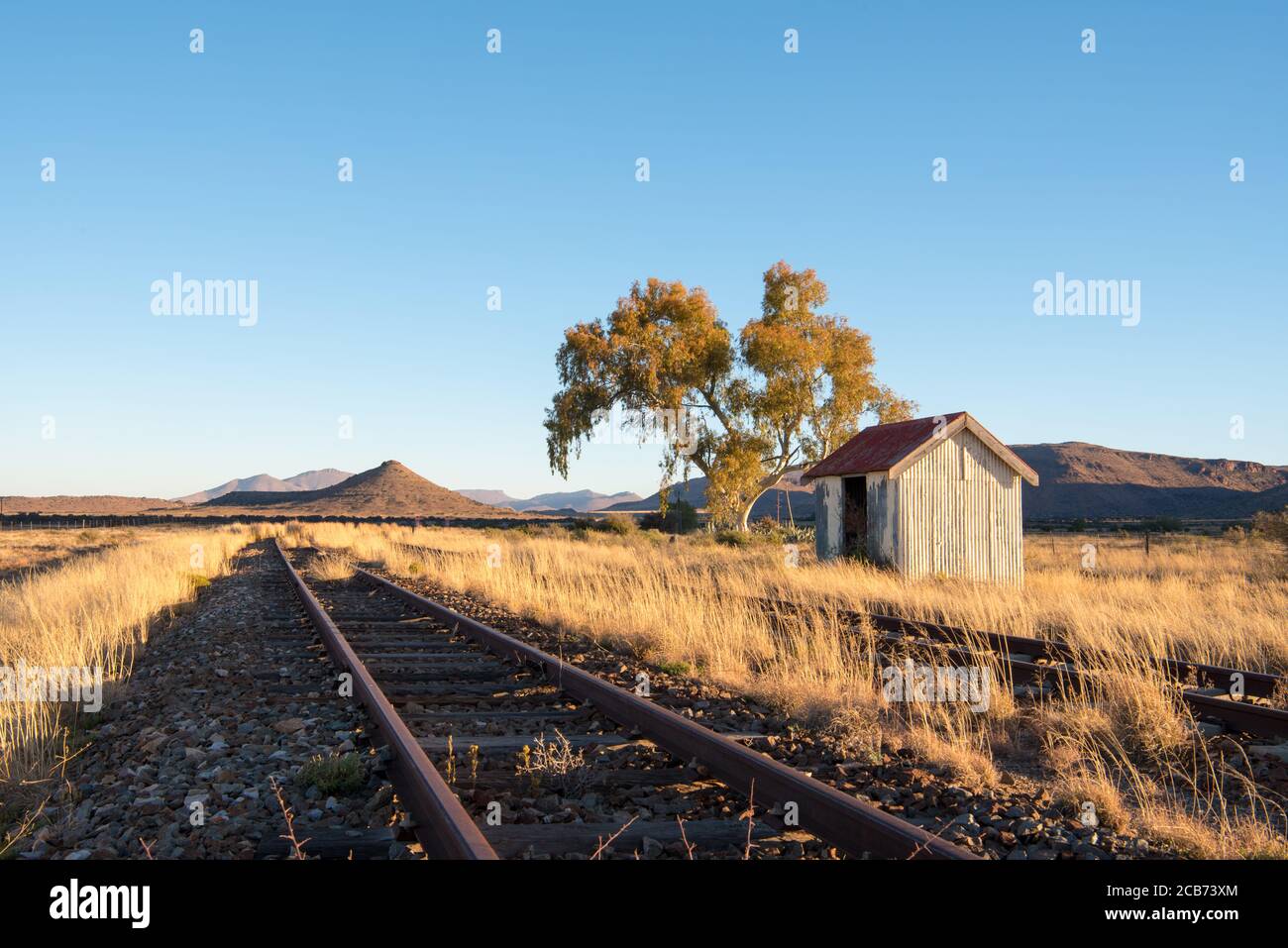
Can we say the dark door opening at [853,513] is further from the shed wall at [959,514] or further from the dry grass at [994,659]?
the shed wall at [959,514]

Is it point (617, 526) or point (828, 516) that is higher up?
point (828, 516)

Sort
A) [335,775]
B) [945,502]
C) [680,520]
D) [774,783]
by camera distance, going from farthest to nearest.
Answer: [680,520] → [945,502] → [335,775] → [774,783]

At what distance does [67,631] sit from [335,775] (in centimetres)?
711

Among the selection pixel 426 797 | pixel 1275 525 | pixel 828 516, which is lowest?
pixel 426 797

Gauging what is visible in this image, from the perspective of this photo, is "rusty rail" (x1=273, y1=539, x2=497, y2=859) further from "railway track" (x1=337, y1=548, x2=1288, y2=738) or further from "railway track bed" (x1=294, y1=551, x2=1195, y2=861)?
"railway track" (x1=337, y1=548, x2=1288, y2=738)

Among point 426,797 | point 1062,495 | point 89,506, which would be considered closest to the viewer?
point 426,797

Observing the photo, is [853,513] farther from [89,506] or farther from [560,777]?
[89,506]

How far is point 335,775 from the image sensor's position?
17.4 feet

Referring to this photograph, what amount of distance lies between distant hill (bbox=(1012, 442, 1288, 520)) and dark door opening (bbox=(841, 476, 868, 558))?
91.6 m

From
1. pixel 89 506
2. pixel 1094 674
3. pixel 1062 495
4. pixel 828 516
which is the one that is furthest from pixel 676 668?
pixel 89 506

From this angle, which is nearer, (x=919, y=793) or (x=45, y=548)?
(x=919, y=793)

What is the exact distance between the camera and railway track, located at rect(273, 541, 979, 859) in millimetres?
4203

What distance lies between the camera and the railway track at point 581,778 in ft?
13.8
